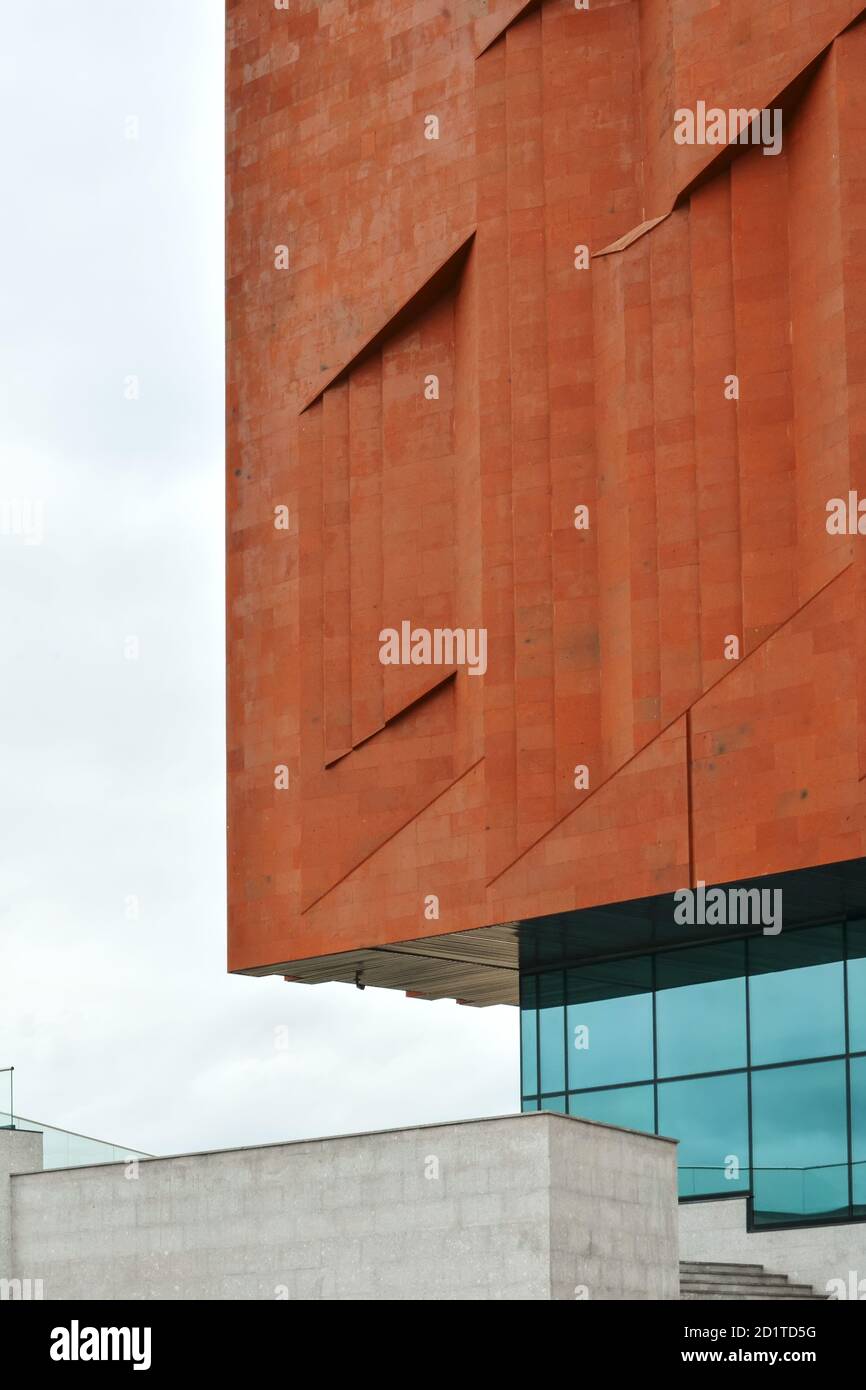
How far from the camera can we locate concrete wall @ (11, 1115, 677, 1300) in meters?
28.7

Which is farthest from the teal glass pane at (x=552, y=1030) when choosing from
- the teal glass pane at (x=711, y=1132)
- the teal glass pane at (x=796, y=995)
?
the teal glass pane at (x=796, y=995)

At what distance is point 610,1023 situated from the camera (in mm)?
41406

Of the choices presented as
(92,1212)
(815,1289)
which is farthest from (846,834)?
(92,1212)

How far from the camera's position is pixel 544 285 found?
40250 millimetres

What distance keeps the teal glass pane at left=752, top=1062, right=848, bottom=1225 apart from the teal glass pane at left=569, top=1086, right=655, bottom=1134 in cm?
230

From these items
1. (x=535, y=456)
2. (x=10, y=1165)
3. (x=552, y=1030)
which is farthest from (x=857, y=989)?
(x=10, y=1165)

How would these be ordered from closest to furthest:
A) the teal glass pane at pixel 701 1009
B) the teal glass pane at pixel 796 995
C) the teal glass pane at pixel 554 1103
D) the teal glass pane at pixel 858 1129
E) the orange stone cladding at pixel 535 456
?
the orange stone cladding at pixel 535 456 → the teal glass pane at pixel 858 1129 → the teal glass pane at pixel 796 995 → the teal glass pane at pixel 701 1009 → the teal glass pane at pixel 554 1103

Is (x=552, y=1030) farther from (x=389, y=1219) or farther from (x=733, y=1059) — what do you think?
(x=389, y=1219)

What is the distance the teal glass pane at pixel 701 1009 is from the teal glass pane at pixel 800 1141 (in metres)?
0.95

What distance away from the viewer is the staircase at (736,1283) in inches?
1305

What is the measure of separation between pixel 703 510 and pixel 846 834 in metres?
6.15

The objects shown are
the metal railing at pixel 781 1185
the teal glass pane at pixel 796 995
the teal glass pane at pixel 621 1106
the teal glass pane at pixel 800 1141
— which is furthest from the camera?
the teal glass pane at pixel 621 1106

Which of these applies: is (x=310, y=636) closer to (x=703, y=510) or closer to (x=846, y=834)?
(x=703, y=510)

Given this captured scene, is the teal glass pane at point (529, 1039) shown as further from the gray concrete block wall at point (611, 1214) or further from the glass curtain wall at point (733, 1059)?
the gray concrete block wall at point (611, 1214)
